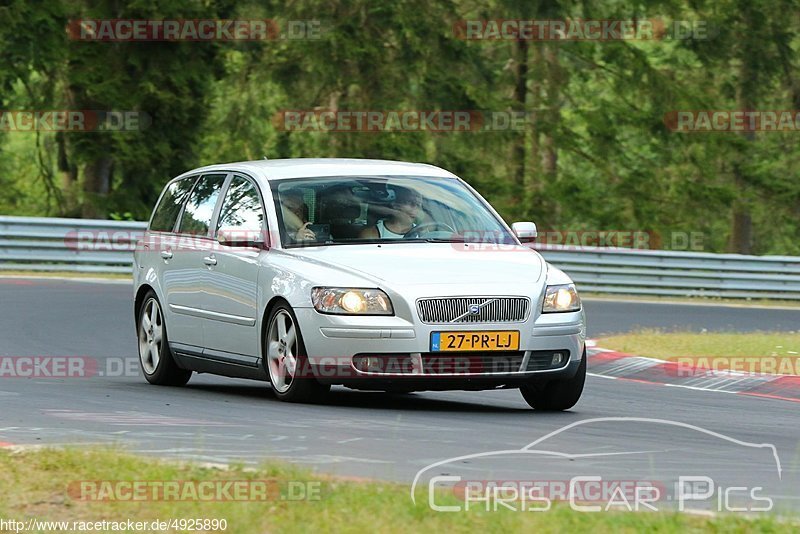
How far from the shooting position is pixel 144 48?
3294cm

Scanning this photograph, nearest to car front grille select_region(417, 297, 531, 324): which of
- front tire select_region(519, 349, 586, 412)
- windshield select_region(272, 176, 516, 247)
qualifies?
front tire select_region(519, 349, 586, 412)

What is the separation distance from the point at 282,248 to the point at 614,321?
11488mm

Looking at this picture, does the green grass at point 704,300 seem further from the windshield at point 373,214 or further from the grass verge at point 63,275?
the windshield at point 373,214

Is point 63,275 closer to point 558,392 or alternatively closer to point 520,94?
point 558,392

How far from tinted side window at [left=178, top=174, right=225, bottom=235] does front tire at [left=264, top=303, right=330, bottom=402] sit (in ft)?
5.60

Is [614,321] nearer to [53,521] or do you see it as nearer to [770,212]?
[53,521]

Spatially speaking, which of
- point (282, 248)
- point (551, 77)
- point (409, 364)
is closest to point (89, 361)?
point (282, 248)

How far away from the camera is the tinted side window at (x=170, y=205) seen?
13.3 m

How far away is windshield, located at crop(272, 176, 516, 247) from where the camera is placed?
11.4 metres

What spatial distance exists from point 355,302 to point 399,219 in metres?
1.28

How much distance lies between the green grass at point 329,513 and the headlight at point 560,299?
3.92 m

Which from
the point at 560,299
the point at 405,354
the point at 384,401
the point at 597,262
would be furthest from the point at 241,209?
the point at 597,262

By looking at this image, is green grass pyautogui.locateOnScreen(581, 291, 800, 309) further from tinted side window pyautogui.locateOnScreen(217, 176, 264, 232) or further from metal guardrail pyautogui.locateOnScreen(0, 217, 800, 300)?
tinted side window pyautogui.locateOnScreen(217, 176, 264, 232)

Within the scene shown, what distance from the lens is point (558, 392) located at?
11.2m
